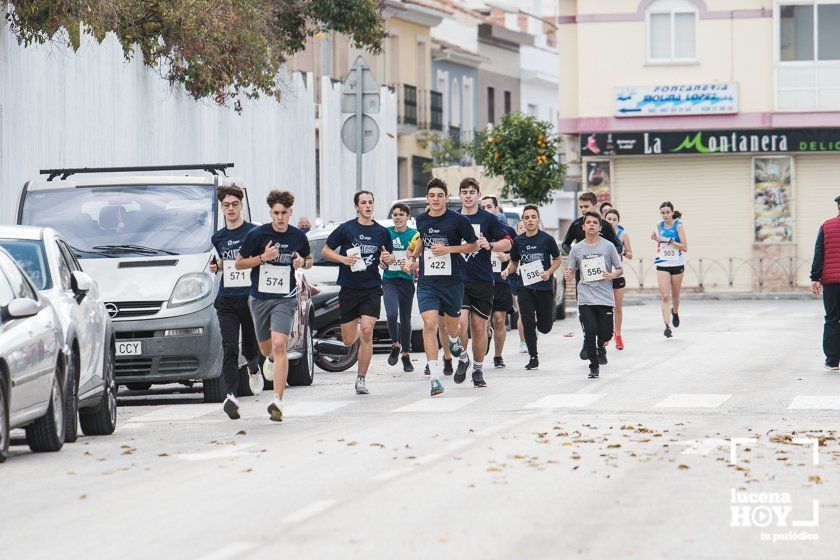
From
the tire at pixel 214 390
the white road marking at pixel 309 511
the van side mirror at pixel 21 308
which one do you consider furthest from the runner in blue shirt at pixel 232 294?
the white road marking at pixel 309 511

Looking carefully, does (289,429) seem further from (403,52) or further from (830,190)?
(403,52)

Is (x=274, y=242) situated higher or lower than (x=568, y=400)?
higher

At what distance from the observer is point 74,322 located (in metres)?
13.7

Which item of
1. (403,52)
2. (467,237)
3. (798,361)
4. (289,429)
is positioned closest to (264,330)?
(289,429)

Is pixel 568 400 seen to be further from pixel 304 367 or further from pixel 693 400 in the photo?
pixel 304 367

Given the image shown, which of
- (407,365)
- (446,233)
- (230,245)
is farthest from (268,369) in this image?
(407,365)

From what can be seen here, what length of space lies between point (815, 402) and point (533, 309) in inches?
207

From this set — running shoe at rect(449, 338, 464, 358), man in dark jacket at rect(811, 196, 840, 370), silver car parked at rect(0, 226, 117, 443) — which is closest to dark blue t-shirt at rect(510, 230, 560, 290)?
running shoe at rect(449, 338, 464, 358)

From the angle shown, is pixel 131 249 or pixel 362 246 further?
pixel 362 246

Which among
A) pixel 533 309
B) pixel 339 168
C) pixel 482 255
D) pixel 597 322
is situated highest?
pixel 339 168

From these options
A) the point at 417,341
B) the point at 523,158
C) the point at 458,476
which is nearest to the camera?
the point at 458,476

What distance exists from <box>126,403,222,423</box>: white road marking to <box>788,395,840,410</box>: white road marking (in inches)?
190

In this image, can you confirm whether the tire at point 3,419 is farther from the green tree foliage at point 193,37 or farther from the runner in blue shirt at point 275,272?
the green tree foliage at point 193,37

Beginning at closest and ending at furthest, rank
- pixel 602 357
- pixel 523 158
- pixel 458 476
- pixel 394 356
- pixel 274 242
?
pixel 458 476 < pixel 274 242 < pixel 602 357 < pixel 394 356 < pixel 523 158
